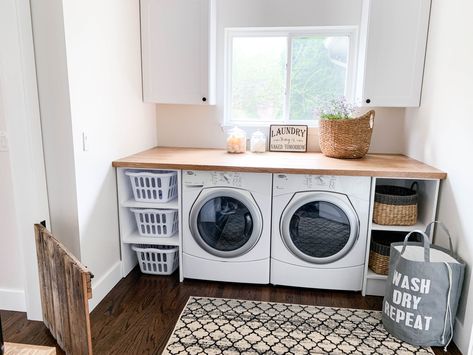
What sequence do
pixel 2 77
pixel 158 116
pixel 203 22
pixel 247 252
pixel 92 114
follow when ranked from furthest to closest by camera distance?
pixel 158 116 < pixel 203 22 < pixel 247 252 < pixel 92 114 < pixel 2 77

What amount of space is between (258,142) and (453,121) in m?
1.41

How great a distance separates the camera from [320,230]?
97.3 inches

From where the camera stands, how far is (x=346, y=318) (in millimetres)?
2262

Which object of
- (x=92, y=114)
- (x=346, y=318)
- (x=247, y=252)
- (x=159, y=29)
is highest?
(x=159, y=29)

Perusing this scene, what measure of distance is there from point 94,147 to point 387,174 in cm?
186

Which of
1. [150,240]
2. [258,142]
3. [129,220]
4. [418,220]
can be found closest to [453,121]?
[418,220]

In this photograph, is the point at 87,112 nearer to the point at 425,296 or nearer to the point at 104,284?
the point at 104,284

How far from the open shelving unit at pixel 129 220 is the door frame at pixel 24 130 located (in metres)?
0.59

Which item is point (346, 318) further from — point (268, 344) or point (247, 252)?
point (247, 252)

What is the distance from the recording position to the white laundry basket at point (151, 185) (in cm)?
258

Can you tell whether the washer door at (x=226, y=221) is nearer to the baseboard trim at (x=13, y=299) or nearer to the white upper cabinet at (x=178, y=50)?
the white upper cabinet at (x=178, y=50)

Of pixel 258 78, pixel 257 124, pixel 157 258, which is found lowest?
pixel 157 258

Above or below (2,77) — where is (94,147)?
below

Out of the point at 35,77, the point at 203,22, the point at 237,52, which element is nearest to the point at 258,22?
the point at 237,52
